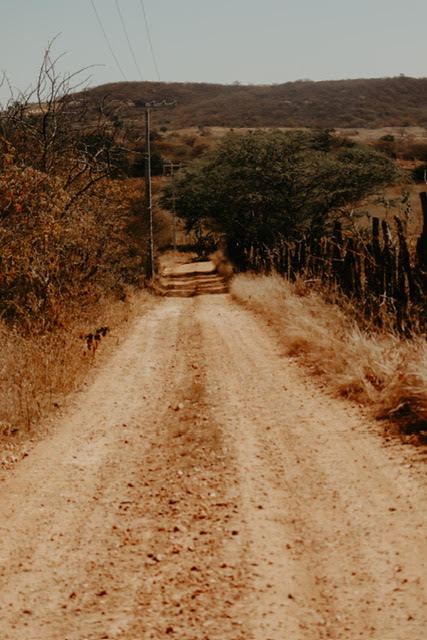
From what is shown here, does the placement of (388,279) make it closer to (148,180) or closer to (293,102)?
(148,180)

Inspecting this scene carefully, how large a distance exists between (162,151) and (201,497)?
90.3m

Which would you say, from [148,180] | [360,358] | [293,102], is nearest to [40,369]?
[360,358]

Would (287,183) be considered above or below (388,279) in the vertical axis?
above

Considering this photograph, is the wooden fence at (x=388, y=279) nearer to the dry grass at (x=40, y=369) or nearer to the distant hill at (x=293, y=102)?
the dry grass at (x=40, y=369)

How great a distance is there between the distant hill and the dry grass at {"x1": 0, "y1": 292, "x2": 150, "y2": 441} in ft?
375

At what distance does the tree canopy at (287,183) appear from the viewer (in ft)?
93.4

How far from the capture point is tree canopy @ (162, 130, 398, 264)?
93.4ft

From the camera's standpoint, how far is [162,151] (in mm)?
91812

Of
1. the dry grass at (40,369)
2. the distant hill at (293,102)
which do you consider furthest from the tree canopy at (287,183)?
the distant hill at (293,102)

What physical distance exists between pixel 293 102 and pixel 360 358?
142m

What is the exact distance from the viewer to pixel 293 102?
142m

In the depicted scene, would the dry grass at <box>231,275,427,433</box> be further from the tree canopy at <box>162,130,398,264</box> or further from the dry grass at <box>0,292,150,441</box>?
the tree canopy at <box>162,130,398,264</box>

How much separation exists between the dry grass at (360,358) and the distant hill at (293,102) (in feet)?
372

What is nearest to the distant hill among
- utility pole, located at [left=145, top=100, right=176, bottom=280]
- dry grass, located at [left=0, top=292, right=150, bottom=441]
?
utility pole, located at [left=145, top=100, right=176, bottom=280]
